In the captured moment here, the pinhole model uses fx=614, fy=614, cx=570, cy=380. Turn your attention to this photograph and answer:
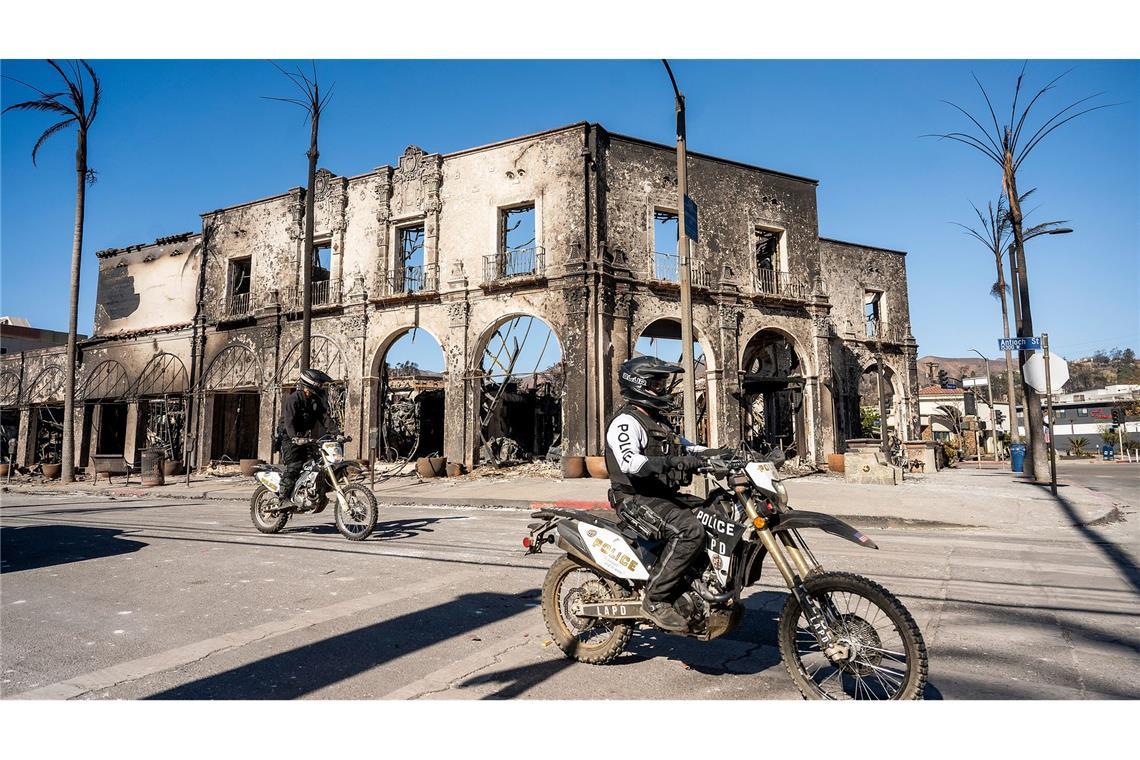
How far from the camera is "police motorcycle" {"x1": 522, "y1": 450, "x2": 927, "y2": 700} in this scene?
110 inches

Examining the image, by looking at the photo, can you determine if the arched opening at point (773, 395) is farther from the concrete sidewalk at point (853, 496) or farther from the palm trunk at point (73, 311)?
the palm trunk at point (73, 311)

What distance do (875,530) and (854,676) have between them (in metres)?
6.84

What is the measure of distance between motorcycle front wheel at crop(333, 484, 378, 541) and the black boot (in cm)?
533

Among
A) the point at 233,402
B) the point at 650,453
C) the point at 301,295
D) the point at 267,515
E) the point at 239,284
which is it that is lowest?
the point at 267,515

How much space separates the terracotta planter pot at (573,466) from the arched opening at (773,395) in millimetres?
9579

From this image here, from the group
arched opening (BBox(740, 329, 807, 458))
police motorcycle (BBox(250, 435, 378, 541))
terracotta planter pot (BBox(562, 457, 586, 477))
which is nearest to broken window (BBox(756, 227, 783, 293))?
arched opening (BBox(740, 329, 807, 458))

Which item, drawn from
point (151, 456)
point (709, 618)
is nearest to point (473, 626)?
point (709, 618)

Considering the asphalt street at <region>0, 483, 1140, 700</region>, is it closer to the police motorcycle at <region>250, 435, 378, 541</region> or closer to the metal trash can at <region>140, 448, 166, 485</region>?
the police motorcycle at <region>250, 435, 378, 541</region>

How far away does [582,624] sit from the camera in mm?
3584

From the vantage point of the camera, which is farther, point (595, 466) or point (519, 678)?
point (595, 466)

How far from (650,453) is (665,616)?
0.85 m

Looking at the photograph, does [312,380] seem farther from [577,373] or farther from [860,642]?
[577,373]

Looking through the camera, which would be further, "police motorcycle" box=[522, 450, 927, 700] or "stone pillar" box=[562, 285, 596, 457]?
"stone pillar" box=[562, 285, 596, 457]

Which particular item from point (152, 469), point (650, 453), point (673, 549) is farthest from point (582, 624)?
point (152, 469)
